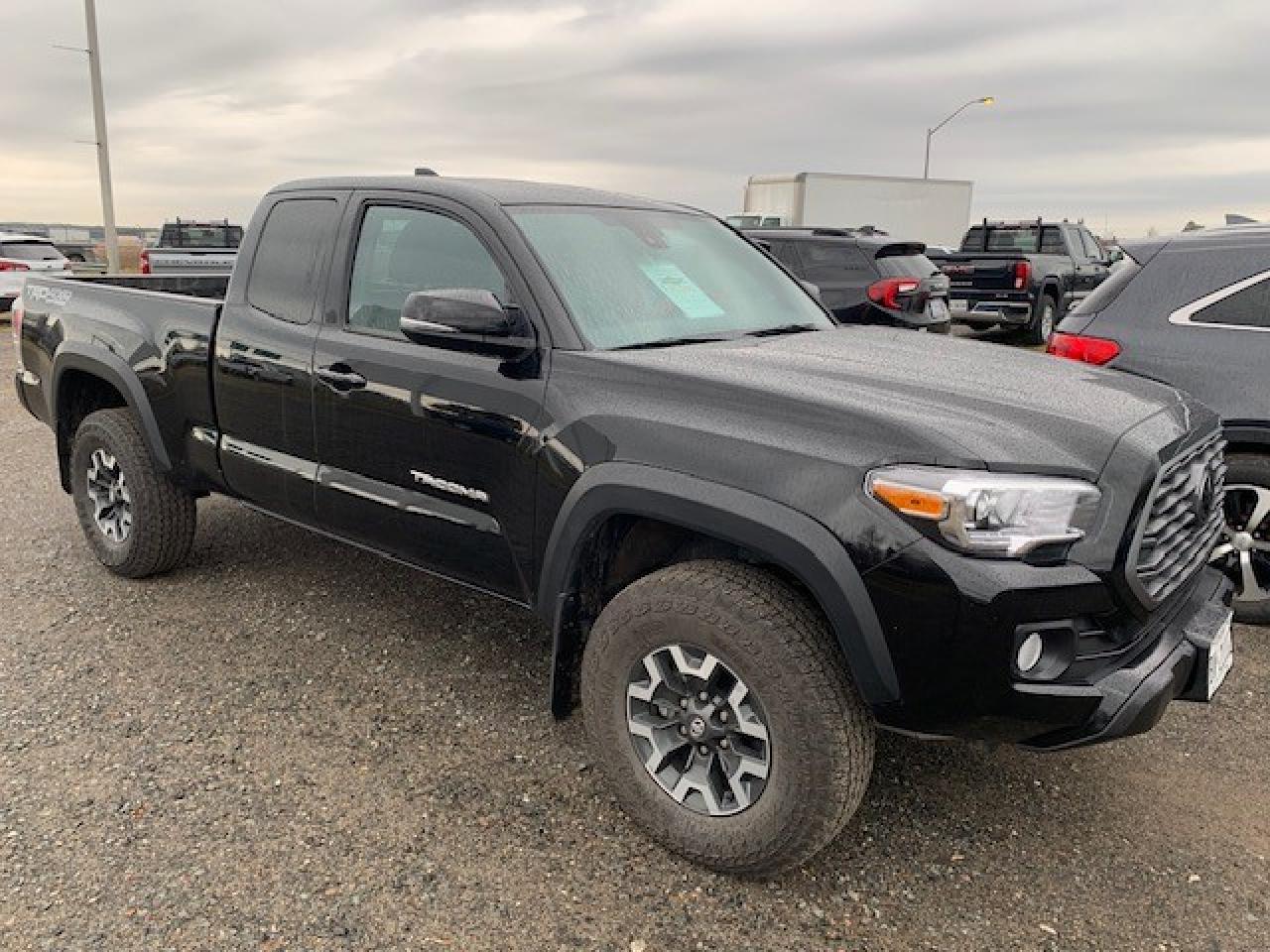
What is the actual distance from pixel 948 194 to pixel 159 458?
30.7 metres

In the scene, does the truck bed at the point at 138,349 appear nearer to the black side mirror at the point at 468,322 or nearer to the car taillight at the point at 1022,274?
the black side mirror at the point at 468,322

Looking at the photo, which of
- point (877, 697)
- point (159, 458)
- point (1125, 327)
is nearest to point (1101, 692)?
point (877, 697)

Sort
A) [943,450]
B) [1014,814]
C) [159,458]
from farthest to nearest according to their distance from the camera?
[159,458] → [1014,814] → [943,450]

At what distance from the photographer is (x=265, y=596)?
459 cm

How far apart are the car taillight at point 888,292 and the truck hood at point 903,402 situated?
6.12m

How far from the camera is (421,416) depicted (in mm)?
3234

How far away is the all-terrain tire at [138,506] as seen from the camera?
449 cm

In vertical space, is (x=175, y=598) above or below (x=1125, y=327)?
below

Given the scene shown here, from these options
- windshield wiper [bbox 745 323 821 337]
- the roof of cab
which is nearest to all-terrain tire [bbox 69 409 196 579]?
the roof of cab

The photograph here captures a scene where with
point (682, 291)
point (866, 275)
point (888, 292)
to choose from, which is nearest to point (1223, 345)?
point (682, 291)

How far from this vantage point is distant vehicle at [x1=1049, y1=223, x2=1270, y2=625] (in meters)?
4.19

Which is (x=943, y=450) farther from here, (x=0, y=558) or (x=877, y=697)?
(x=0, y=558)

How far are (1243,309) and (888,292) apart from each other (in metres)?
5.06

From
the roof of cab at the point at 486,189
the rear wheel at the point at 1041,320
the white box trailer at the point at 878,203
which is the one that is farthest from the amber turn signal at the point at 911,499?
the white box trailer at the point at 878,203
